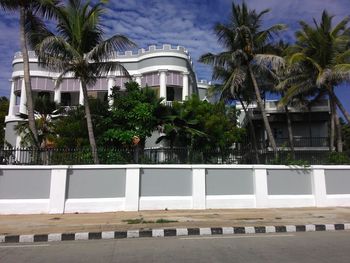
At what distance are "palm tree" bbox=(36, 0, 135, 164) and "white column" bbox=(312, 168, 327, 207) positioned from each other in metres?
8.91

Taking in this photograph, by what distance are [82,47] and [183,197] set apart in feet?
23.7

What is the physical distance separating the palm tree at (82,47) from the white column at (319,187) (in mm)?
8912

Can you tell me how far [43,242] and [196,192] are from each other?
20.2ft

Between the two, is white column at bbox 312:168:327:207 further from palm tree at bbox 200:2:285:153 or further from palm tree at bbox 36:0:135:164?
palm tree at bbox 36:0:135:164

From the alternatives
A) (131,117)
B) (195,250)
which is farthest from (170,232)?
(131,117)

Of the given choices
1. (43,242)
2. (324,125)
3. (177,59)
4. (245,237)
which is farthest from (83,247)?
(324,125)

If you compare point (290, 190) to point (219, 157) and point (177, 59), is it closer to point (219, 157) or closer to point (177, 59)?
point (219, 157)

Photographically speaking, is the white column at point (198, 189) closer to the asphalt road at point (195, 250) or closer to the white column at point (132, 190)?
the white column at point (132, 190)

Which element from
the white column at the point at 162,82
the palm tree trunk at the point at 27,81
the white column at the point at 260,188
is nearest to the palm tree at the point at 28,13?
the palm tree trunk at the point at 27,81

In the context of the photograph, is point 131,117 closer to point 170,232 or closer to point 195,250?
point 170,232

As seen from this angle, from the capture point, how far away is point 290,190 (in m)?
14.1

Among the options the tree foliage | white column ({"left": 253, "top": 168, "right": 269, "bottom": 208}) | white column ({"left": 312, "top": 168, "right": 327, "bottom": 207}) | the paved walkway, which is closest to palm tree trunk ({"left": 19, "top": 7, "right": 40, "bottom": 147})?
the tree foliage

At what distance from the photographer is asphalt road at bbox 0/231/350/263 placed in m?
6.36

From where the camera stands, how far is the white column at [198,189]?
1304 centimetres
